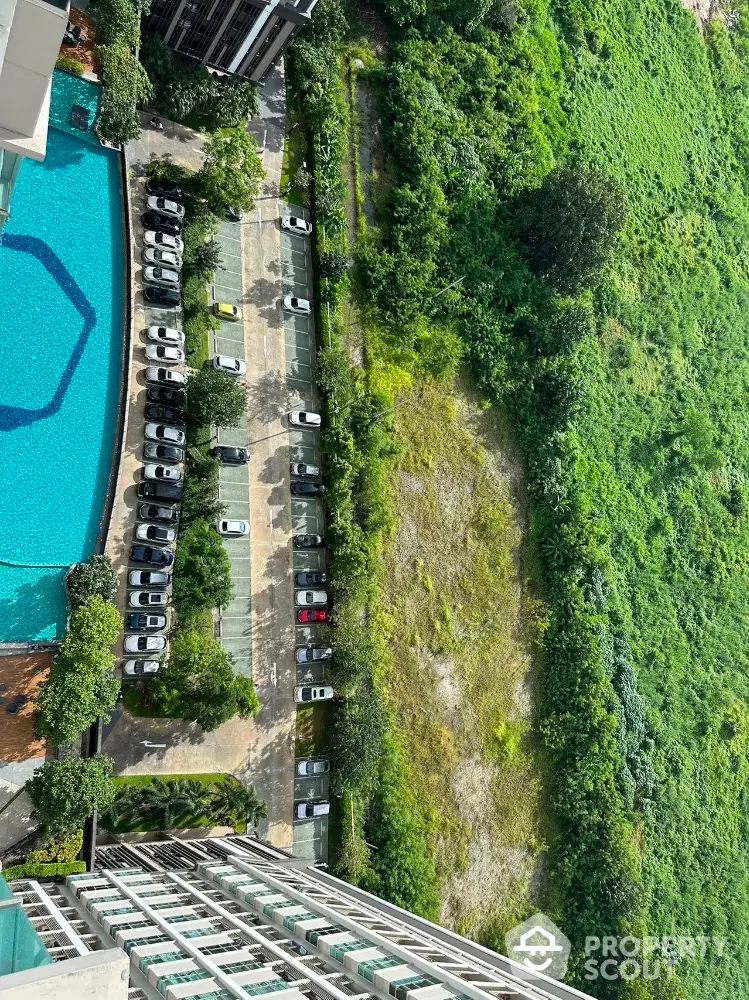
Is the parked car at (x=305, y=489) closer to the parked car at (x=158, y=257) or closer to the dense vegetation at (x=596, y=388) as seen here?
the dense vegetation at (x=596, y=388)

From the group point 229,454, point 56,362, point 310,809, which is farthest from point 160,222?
point 310,809

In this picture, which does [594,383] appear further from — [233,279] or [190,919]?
[190,919]

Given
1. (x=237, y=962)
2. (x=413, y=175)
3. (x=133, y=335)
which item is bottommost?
(x=237, y=962)

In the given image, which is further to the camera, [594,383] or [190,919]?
[594,383]

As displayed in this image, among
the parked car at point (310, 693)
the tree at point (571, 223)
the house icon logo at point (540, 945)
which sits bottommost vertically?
the house icon logo at point (540, 945)

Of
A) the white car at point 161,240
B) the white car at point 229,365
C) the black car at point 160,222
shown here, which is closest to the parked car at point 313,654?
the white car at point 229,365

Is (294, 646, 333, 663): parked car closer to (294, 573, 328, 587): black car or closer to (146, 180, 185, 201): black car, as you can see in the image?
(294, 573, 328, 587): black car

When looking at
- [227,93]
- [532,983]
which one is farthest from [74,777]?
[227,93]
